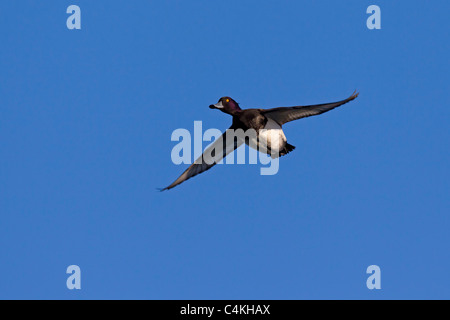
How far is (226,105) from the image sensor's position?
1148 inches

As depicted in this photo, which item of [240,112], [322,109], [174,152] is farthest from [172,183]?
[322,109]

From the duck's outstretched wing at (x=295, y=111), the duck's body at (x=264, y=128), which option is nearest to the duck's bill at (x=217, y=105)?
the duck's body at (x=264, y=128)

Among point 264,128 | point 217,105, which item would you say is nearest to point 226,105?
point 217,105

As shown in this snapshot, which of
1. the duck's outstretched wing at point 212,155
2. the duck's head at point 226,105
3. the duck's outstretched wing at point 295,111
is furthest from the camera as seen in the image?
the duck's outstretched wing at point 212,155

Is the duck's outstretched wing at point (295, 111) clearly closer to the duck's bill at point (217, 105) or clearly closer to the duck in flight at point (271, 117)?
the duck in flight at point (271, 117)

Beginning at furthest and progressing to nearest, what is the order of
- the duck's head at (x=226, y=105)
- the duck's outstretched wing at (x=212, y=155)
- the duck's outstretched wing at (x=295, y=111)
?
1. the duck's outstretched wing at (x=212, y=155)
2. the duck's head at (x=226, y=105)
3. the duck's outstretched wing at (x=295, y=111)

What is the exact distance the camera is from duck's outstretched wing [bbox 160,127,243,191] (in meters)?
30.5

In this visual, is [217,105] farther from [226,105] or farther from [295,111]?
[295,111]

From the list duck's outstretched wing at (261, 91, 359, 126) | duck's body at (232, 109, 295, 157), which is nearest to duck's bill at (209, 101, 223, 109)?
duck's body at (232, 109, 295, 157)

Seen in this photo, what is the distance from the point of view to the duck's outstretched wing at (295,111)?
28.6 metres

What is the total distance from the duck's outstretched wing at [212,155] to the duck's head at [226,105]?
3.98ft

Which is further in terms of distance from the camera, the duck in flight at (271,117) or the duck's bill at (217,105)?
the duck's bill at (217,105)

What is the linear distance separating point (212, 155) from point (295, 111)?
3.16 m
